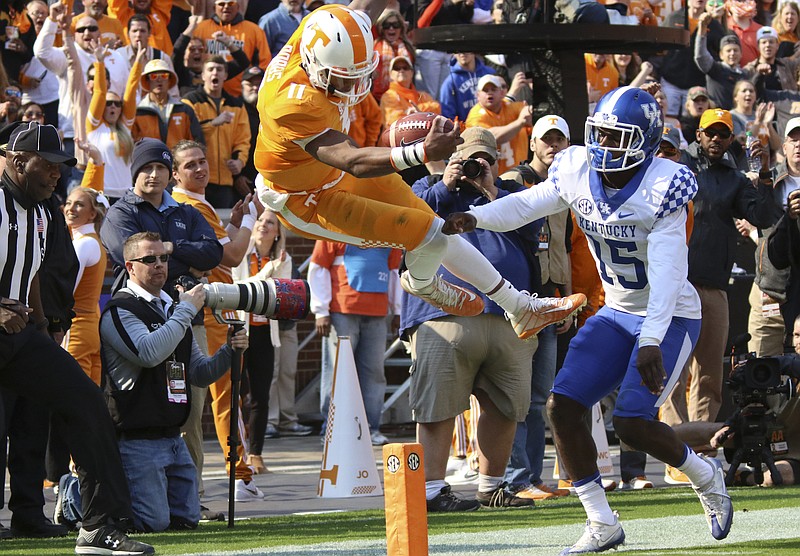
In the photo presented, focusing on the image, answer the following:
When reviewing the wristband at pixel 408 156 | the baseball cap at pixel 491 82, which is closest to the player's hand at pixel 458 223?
the wristband at pixel 408 156

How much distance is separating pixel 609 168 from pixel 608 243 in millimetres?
360

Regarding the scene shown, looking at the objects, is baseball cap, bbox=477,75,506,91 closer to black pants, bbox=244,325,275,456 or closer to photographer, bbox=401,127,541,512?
black pants, bbox=244,325,275,456

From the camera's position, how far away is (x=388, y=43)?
14.8 metres

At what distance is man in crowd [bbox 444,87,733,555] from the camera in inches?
270

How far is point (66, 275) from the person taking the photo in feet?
28.9

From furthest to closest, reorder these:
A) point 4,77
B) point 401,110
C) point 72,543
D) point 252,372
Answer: point 401,110, point 4,77, point 252,372, point 72,543

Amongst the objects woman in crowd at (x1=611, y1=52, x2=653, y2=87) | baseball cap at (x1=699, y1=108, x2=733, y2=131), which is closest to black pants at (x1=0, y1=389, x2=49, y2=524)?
baseball cap at (x1=699, y1=108, x2=733, y2=131)

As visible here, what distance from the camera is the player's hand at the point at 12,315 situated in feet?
22.5

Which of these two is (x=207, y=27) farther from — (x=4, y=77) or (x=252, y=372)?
(x=252, y=372)

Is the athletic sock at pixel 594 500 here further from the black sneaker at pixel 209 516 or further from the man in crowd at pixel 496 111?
the man in crowd at pixel 496 111

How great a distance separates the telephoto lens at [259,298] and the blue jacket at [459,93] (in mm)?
6989

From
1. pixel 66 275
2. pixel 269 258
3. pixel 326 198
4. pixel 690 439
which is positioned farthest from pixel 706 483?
pixel 269 258

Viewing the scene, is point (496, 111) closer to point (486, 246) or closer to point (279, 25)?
point (279, 25)

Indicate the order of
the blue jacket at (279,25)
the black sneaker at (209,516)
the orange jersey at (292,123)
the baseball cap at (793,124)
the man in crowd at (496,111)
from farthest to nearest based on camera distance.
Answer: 1. the blue jacket at (279,25)
2. the man in crowd at (496,111)
3. the baseball cap at (793,124)
4. the black sneaker at (209,516)
5. the orange jersey at (292,123)
